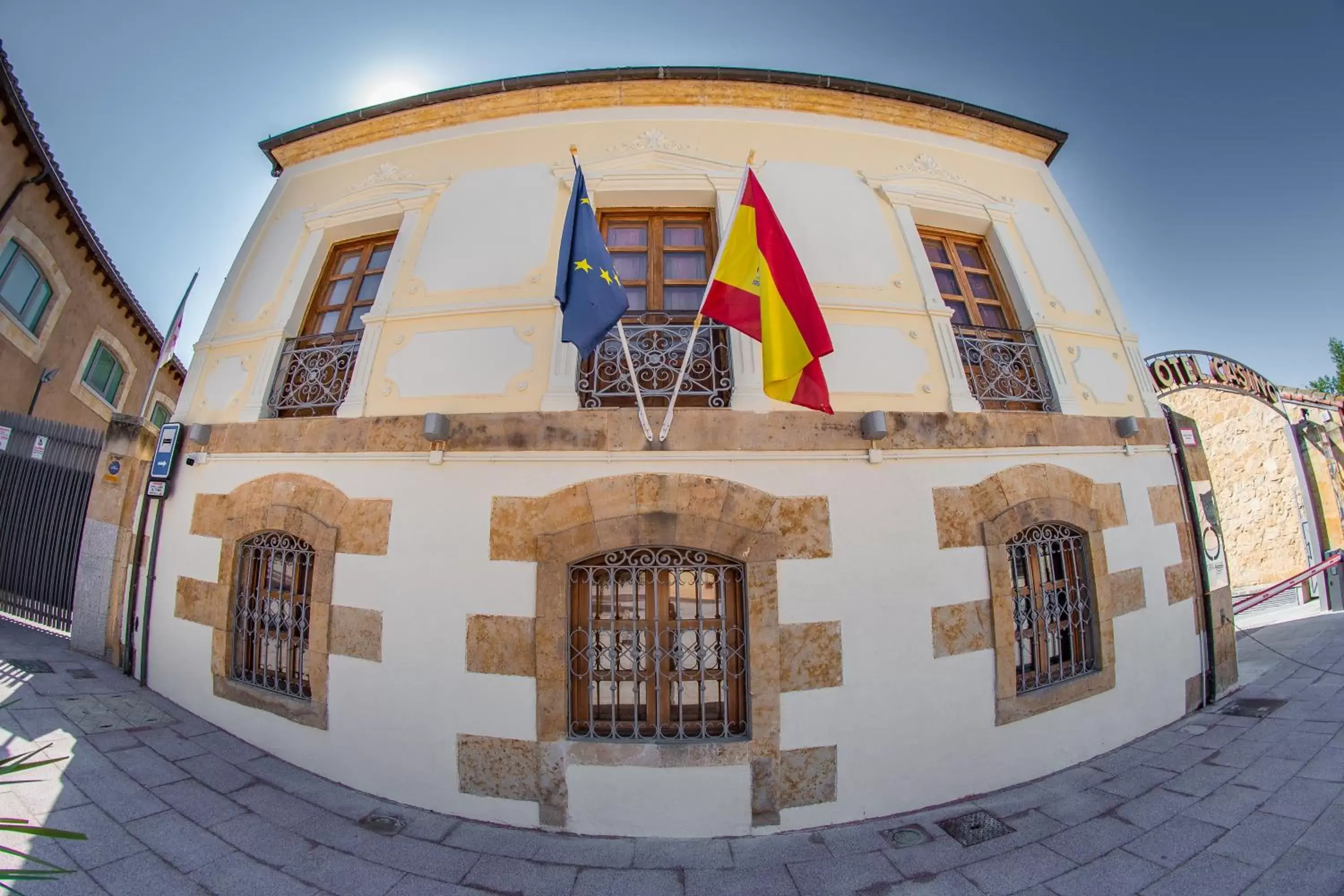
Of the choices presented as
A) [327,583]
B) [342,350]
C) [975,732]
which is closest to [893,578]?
[975,732]

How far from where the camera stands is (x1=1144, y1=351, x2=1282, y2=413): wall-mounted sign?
6.49 meters

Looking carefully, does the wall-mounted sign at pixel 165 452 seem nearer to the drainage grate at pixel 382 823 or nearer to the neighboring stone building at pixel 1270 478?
the drainage grate at pixel 382 823

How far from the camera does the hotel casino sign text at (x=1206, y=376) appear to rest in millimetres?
6492

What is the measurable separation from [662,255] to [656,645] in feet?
12.0

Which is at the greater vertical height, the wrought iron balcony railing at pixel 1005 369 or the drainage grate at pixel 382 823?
the wrought iron balcony railing at pixel 1005 369

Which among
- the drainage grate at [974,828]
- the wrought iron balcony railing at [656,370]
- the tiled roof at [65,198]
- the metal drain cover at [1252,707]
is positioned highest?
the tiled roof at [65,198]

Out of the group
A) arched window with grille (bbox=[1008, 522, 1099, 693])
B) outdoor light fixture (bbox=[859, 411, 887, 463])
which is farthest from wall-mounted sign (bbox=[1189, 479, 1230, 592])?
outdoor light fixture (bbox=[859, 411, 887, 463])

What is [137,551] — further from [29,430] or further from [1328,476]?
[1328,476]

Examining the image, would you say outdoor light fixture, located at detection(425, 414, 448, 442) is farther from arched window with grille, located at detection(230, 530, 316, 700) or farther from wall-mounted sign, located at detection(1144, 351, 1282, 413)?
wall-mounted sign, located at detection(1144, 351, 1282, 413)

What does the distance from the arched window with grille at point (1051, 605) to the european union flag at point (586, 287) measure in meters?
4.14

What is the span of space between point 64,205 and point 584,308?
14.1 meters

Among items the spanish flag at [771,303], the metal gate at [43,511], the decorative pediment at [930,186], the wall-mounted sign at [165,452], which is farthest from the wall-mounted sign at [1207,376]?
the metal gate at [43,511]

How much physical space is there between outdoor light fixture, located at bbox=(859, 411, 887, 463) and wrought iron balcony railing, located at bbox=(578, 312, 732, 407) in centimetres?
115

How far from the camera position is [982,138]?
19.6 ft
